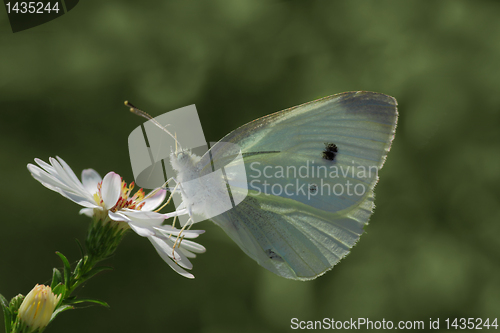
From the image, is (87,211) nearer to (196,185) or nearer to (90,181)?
(90,181)

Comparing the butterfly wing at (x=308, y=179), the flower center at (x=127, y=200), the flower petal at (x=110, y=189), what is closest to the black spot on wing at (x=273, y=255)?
the butterfly wing at (x=308, y=179)

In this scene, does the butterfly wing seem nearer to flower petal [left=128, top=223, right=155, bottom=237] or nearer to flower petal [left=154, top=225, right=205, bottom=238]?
flower petal [left=154, top=225, right=205, bottom=238]

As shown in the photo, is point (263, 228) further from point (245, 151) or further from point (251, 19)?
point (251, 19)

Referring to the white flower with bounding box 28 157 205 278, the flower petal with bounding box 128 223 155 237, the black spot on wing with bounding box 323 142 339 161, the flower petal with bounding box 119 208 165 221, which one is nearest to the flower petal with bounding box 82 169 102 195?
the white flower with bounding box 28 157 205 278

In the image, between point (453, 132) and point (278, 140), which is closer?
point (278, 140)

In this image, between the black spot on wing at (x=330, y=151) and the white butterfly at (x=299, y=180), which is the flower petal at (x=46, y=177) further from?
the black spot on wing at (x=330, y=151)

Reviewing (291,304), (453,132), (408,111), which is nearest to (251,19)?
(408,111)
